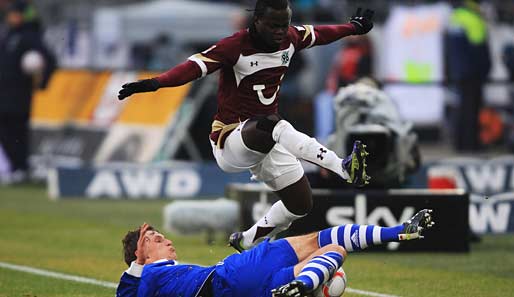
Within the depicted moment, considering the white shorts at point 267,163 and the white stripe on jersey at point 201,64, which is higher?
the white stripe on jersey at point 201,64

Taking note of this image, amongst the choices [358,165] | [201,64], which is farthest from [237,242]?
[358,165]

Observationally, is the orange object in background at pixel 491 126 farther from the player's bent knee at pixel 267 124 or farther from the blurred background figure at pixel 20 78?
the player's bent knee at pixel 267 124

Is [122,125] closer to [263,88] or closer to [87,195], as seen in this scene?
[87,195]

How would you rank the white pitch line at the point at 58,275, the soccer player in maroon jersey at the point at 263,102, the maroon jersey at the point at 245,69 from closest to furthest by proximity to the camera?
the soccer player in maroon jersey at the point at 263,102, the maroon jersey at the point at 245,69, the white pitch line at the point at 58,275

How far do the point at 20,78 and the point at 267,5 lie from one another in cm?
1427

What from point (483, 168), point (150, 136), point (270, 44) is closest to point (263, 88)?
point (270, 44)

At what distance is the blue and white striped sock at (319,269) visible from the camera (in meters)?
8.91

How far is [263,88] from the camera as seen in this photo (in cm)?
1095

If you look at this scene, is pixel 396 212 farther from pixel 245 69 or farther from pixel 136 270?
pixel 136 270

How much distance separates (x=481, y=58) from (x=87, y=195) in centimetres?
729

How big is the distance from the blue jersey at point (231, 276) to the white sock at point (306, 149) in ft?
3.24

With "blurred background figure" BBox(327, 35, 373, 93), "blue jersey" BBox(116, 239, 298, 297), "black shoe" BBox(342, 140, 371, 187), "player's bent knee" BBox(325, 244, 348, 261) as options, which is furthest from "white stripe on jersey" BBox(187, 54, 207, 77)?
"blurred background figure" BBox(327, 35, 373, 93)

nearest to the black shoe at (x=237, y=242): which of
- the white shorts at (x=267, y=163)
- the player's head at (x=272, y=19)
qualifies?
the white shorts at (x=267, y=163)

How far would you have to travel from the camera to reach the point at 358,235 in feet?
32.4
